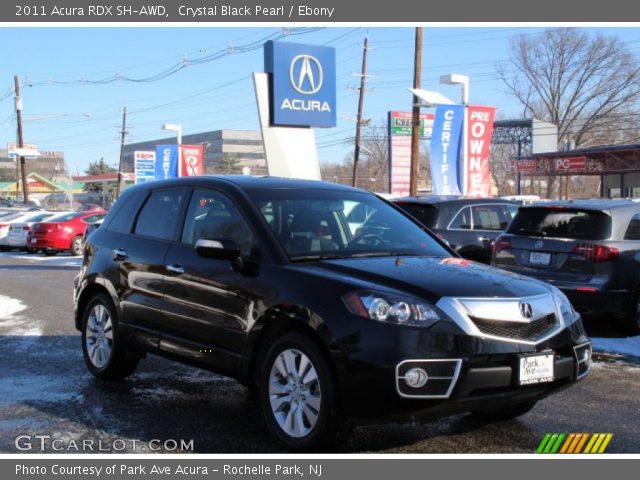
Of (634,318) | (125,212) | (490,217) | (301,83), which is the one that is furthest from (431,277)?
(301,83)

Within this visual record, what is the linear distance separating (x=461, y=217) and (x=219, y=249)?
294 inches

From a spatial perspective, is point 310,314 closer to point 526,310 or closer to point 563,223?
point 526,310

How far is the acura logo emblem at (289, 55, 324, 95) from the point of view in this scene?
60.1 ft

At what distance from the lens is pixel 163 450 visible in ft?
15.1

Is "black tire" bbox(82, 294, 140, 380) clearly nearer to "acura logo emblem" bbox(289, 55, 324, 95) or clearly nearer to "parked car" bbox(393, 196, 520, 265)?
"parked car" bbox(393, 196, 520, 265)

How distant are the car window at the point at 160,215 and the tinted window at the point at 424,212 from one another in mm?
6072

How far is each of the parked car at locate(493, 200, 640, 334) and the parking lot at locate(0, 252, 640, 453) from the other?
120 centimetres

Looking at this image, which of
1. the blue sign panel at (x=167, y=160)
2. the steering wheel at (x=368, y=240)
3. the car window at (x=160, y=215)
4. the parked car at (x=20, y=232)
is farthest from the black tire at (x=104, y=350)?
the blue sign panel at (x=167, y=160)

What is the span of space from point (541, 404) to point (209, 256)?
2754mm

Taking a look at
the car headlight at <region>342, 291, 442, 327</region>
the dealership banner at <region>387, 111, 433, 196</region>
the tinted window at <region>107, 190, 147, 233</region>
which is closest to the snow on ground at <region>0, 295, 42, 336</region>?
the tinted window at <region>107, 190, 147, 233</region>

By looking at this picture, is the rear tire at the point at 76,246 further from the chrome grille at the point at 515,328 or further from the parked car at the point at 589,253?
the chrome grille at the point at 515,328

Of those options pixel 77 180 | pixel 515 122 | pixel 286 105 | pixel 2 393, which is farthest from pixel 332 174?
pixel 2 393
